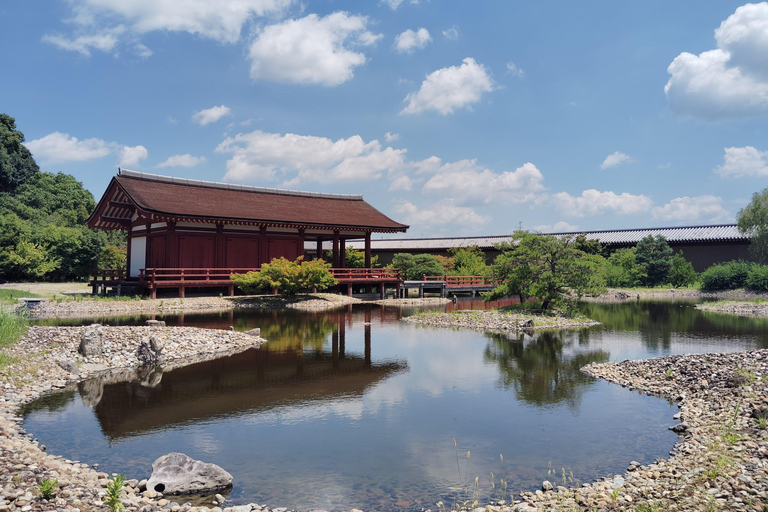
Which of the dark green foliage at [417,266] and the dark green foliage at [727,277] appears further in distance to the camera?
the dark green foliage at [417,266]

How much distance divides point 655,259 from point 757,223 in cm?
633

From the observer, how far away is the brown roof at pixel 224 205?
2466cm

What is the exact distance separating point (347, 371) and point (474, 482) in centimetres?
546

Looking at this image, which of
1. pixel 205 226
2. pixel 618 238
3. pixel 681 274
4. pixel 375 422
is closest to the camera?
pixel 375 422

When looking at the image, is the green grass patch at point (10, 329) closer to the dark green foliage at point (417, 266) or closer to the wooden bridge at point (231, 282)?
the wooden bridge at point (231, 282)

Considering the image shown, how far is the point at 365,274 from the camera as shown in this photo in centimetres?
2883

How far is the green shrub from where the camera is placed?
79.7ft

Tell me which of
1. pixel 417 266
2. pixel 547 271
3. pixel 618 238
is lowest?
pixel 547 271

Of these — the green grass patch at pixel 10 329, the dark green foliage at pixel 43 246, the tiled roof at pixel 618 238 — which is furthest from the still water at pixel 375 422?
the dark green foliage at pixel 43 246

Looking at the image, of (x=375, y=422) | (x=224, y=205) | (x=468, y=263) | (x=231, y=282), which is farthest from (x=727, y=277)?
(x=375, y=422)

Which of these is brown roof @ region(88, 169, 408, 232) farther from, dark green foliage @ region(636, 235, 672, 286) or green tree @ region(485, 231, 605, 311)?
dark green foliage @ region(636, 235, 672, 286)

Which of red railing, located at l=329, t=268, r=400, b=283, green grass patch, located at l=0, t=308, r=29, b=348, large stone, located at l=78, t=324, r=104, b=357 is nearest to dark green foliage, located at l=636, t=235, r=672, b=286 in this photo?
red railing, located at l=329, t=268, r=400, b=283

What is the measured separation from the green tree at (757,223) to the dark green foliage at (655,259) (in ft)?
15.4

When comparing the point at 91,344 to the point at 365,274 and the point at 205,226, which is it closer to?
the point at 205,226
